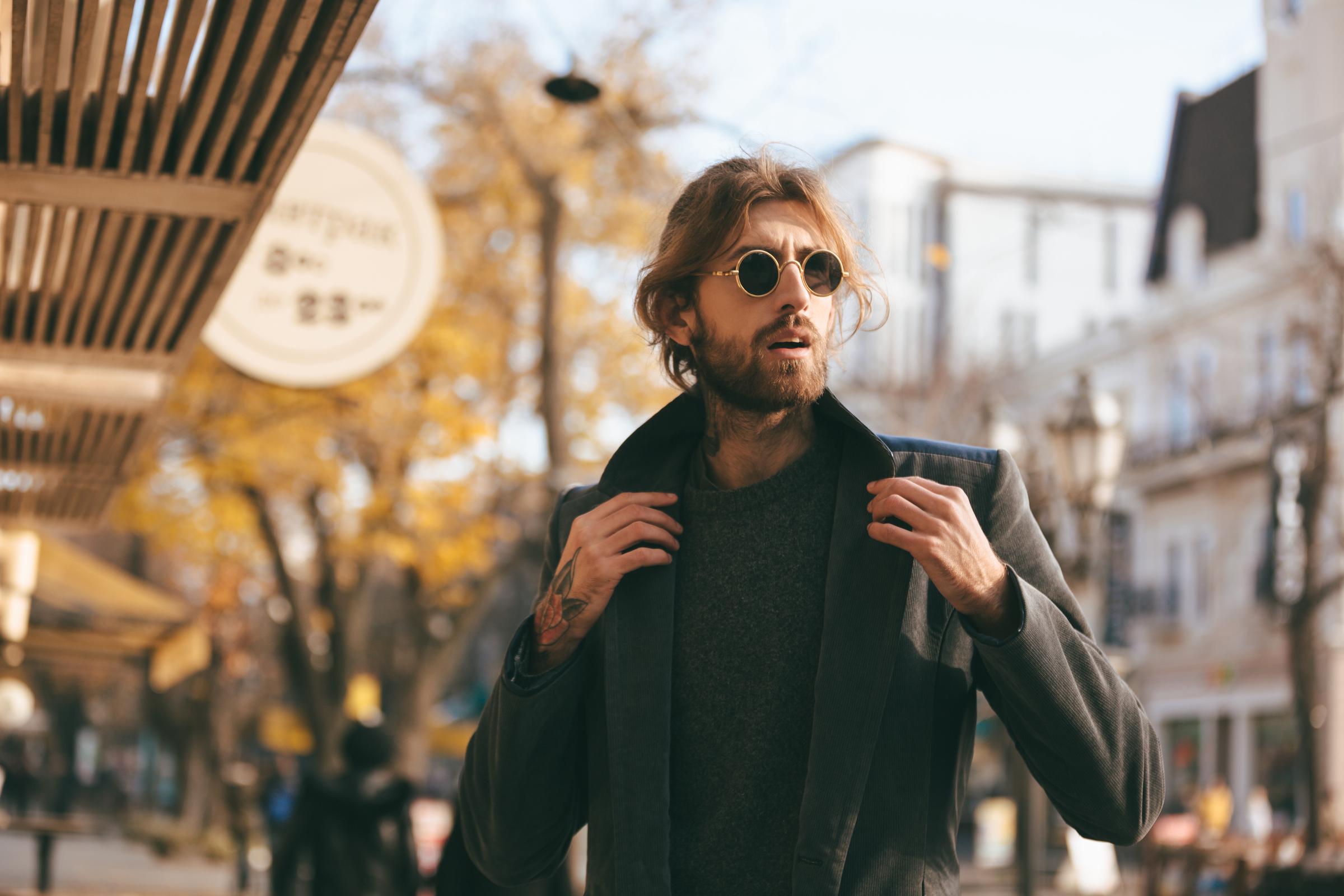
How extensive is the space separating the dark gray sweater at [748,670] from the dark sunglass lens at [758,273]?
24 cm

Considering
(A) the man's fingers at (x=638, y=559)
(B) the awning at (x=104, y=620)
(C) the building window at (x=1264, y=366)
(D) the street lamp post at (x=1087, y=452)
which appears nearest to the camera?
(A) the man's fingers at (x=638, y=559)

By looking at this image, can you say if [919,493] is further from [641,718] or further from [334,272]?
[334,272]

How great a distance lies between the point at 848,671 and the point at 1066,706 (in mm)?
292

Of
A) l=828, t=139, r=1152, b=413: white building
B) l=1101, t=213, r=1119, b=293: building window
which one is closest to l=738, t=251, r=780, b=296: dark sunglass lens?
l=828, t=139, r=1152, b=413: white building

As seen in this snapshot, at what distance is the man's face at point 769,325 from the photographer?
245 centimetres

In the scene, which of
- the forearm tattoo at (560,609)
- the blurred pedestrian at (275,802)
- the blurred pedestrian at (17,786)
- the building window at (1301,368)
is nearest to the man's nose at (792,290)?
the forearm tattoo at (560,609)

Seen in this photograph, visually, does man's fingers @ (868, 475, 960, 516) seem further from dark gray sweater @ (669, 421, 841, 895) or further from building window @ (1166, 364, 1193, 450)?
building window @ (1166, 364, 1193, 450)

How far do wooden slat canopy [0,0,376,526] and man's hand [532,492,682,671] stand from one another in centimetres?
136

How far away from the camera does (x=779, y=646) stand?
7.84 feet

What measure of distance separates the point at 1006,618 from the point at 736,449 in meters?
0.57

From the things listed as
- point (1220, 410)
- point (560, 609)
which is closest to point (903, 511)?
point (560, 609)

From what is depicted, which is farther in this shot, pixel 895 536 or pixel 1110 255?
pixel 1110 255

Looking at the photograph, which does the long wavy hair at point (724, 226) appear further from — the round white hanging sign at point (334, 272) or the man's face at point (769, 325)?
the round white hanging sign at point (334, 272)

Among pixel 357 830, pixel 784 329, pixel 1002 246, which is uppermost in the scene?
pixel 1002 246
